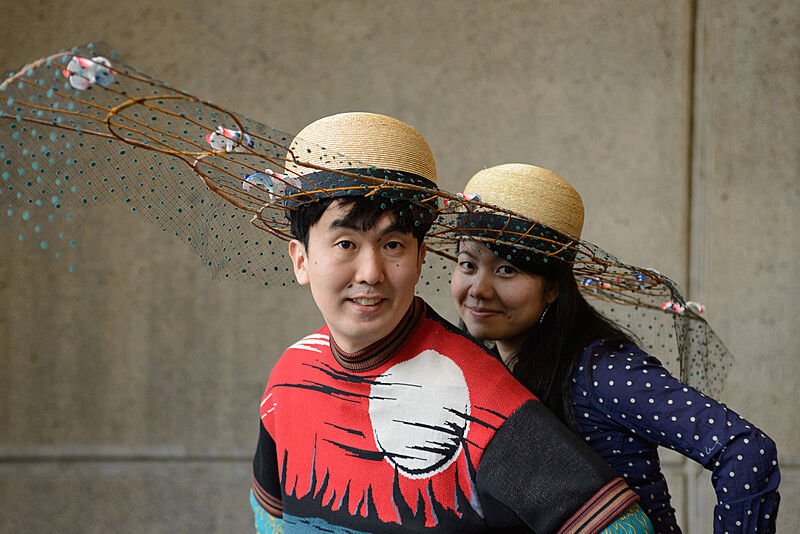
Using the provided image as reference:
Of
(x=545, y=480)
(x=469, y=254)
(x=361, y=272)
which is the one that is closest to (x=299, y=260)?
(x=361, y=272)

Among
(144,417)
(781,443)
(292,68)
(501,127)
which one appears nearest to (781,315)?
(781,443)

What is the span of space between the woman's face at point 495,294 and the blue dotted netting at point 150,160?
0.36 ft

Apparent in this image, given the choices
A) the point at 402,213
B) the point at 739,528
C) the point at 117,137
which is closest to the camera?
the point at 117,137

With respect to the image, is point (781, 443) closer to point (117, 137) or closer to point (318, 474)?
point (318, 474)

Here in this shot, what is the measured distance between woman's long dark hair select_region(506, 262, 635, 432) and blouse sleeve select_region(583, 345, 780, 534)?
0.14 m

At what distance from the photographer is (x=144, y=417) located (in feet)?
9.40

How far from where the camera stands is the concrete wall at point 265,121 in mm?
2818

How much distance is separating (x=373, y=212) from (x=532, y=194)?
0.47 meters

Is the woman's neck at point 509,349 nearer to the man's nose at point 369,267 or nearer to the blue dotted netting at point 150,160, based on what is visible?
the blue dotted netting at point 150,160

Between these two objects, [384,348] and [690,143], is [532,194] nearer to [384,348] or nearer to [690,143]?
[384,348]

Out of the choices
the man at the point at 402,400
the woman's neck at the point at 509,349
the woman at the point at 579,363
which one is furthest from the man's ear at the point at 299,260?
the woman's neck at the point at 509,349

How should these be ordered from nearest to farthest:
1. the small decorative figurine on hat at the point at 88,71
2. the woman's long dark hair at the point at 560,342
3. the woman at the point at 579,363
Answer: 1. the small decorative figurine on hat at the point at 88,71
2. the woman at the point at 579,363
3. the woman's long dark hair at the point at 560,342

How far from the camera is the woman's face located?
58.0 inches

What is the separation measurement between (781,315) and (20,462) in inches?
125
